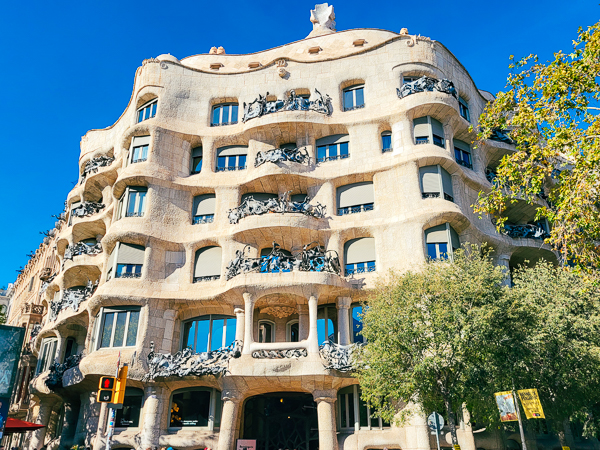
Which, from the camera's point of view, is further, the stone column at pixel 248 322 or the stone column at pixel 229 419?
the stone column at pixel 248 322

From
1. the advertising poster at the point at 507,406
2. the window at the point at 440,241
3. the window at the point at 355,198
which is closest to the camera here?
the advertising poster at the point at 507,406

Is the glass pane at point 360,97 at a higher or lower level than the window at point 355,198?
higher

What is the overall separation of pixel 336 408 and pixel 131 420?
10.3m

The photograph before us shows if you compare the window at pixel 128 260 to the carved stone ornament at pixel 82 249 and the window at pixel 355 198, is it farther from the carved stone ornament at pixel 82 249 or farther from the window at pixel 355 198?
the window at pixel 355 198

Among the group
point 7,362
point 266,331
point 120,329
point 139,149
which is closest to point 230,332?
point 266,331

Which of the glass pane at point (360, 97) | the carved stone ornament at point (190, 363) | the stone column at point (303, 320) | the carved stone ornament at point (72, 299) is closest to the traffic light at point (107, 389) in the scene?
the carved stone ornament at point (190, 363)

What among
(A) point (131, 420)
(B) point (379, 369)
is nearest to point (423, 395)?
(B) point (379, 369)

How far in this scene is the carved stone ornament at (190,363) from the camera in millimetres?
23938

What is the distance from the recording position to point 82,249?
32.3 meters

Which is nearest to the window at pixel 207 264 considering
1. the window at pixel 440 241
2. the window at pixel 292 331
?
the window at pixel 292 331

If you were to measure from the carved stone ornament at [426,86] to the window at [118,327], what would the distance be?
18.8 meters

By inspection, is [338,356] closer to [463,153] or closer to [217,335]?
[217,335]

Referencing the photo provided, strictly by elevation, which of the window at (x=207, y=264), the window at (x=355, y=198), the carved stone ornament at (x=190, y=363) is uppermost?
the window at (x=355, y=198)

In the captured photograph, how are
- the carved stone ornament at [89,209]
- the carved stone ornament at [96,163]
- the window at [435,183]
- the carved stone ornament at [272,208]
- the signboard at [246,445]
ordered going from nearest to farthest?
the signboard at [246,445] → the window at [435,183] → the carved stone ornament at [272,208] → the carved stone ornament at [89,209] → the carved stone ornament at [96,163]
